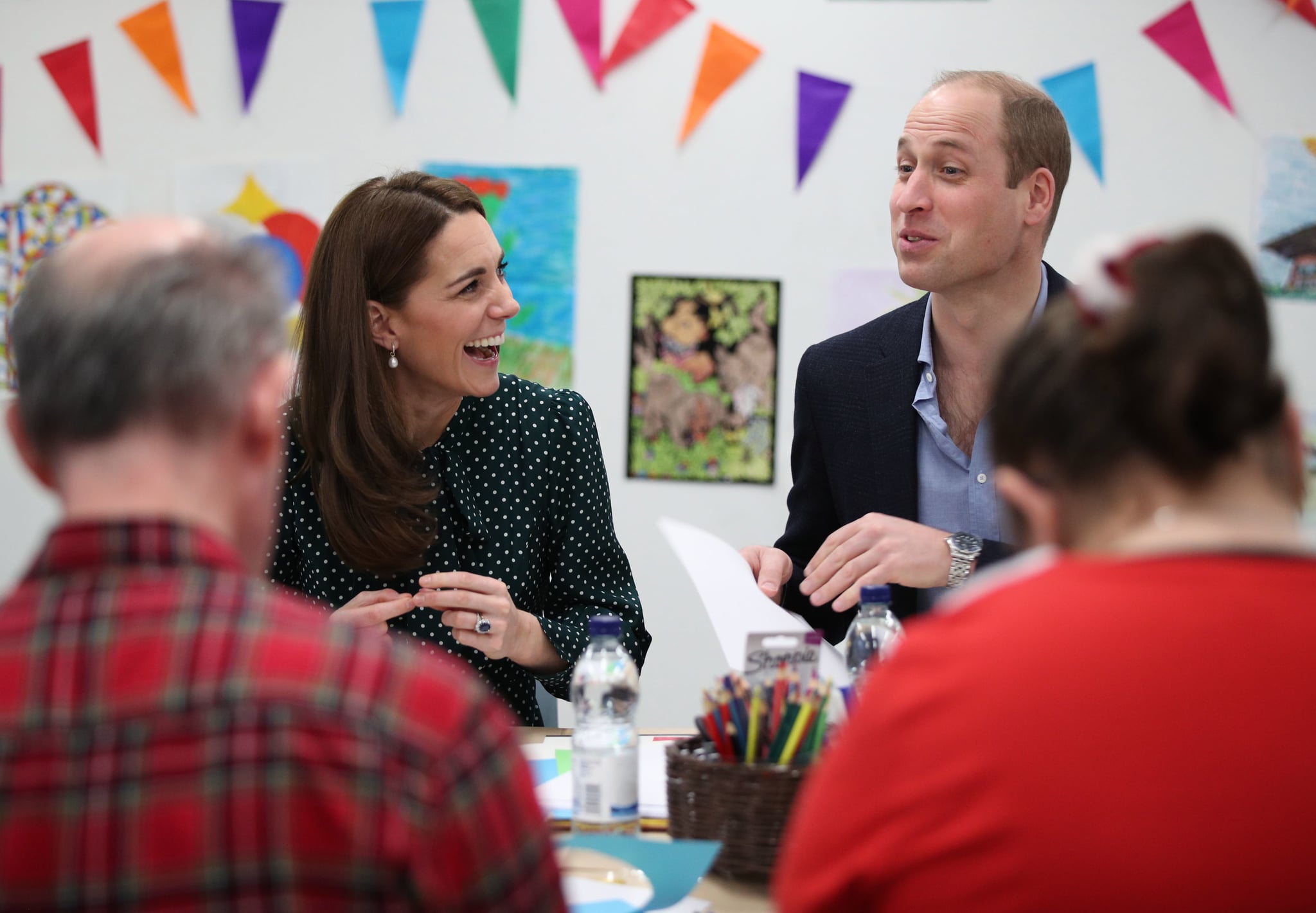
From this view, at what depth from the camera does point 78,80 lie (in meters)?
3.24

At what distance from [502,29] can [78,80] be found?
114 cm

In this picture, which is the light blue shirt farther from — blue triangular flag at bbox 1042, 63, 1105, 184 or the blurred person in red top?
the blurred person in red top

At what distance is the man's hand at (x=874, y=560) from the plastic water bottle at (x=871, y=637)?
0.05 m

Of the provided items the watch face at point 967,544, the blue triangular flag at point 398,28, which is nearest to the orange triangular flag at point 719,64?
the blue triangular flag at point 398,28

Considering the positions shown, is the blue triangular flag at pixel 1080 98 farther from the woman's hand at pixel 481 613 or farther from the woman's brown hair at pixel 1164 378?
the woman's brown hair at pixel 1164 378

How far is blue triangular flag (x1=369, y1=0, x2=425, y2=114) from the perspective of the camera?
3.16 m

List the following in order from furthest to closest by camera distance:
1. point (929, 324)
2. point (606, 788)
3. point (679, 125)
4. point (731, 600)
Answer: point (679, 125)
point (929, 324)
point (731, 600)
point (606, 788)

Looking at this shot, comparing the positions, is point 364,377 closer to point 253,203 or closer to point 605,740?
point 605,740

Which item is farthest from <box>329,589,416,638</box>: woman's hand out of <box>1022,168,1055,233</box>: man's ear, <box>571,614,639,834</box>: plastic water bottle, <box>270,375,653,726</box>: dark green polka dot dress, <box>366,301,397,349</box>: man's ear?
<box>1022,168,1055,233</box>: man's ear

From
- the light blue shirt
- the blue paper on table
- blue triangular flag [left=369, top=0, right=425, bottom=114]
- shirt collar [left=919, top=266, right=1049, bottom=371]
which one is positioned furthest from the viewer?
blue triangular flag [left=369, top=0, right=425, bottom=114]

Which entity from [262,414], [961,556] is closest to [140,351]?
[262,414]

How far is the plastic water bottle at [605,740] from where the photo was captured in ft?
4.32

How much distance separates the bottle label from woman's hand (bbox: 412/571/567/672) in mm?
→ 532

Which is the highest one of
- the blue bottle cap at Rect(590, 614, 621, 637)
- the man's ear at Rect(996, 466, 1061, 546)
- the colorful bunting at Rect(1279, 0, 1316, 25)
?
the colorful bunting at Rect(1279, 0, 1316, 25)
